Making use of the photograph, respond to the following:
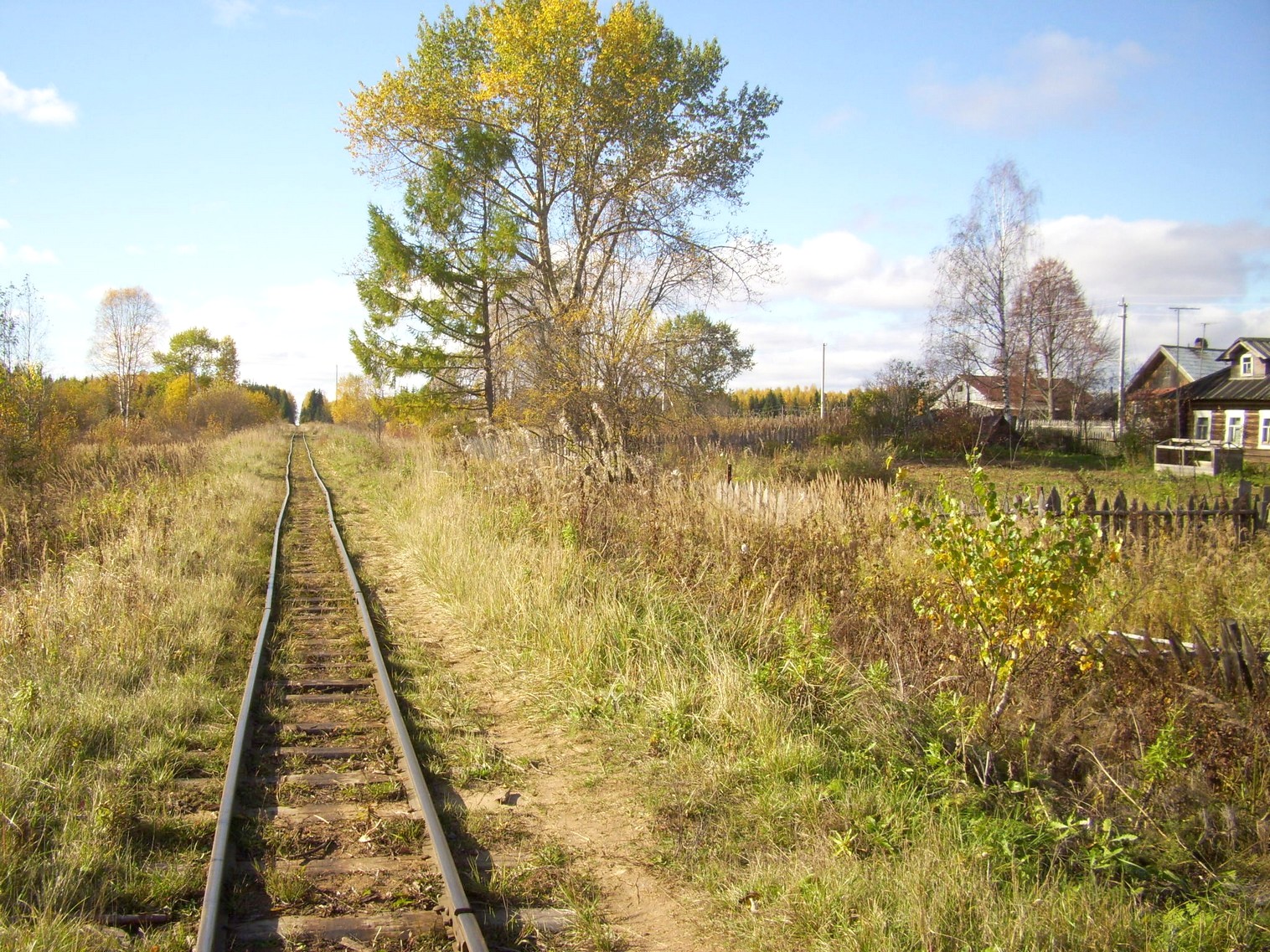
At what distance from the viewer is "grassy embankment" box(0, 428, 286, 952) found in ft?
11.7

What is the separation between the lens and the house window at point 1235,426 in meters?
39.9

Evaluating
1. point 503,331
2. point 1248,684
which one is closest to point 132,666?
point 1248,684

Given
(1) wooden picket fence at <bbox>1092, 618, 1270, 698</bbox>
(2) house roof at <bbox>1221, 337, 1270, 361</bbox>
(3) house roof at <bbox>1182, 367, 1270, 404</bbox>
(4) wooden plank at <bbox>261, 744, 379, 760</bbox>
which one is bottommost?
(4) wooden plank at <bbox>261, 744, 379, 760</bbox>

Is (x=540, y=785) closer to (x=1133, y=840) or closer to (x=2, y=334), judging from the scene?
(x=1133, y=840)

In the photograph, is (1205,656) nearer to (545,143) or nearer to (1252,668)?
(1252,668)

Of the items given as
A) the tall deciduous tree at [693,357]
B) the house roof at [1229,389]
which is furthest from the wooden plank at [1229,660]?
the house roof at [1229,389]

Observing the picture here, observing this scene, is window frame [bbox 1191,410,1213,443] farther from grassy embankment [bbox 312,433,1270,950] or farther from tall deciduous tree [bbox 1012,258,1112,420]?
grassy embankment [bbox 312,433,1270,950]

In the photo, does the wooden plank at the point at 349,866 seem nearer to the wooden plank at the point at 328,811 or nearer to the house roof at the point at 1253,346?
the wooden plank at the point at 328,811

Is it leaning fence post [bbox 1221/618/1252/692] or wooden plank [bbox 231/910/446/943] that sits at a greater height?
leaning fence post [bbox 1221/618/1252/692]

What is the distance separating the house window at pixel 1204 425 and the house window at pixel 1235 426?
116cm

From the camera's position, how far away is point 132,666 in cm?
622

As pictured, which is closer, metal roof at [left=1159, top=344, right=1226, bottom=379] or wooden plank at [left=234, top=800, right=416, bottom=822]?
wooden plank at [left=234, top=800, right=416, bottom=822]

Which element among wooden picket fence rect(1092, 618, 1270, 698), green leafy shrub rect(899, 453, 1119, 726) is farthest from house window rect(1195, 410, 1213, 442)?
green leafy shrub rect(899, 453, 1119, 726)

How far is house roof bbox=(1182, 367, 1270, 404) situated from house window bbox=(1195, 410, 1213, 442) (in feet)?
2.90
